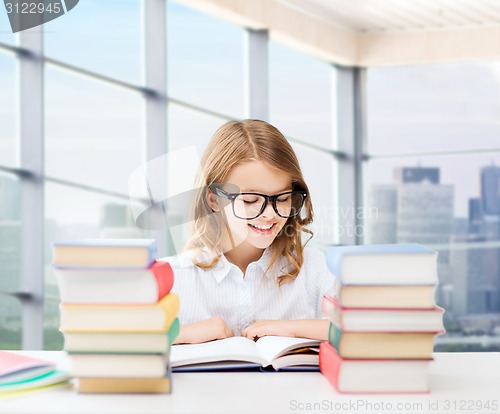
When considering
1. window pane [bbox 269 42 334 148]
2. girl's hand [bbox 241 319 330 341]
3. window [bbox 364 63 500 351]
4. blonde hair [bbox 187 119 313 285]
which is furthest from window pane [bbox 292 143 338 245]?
girl's hand [bbox 241 319 330 341]

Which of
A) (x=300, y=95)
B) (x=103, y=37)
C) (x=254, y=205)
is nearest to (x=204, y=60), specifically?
(x=103, y=37)

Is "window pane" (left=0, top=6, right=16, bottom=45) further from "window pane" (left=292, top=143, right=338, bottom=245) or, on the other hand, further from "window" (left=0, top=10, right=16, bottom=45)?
"window pane" (left=292, top=143, right=338, bottom=245)

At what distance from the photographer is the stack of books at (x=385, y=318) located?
3.84 ft

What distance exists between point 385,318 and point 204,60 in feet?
15.0

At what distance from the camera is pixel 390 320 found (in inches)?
46.3

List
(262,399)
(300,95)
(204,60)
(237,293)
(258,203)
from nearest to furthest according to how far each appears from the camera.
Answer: (262,399) → (258,203) → (237,293) → (204,60) → (300,95)

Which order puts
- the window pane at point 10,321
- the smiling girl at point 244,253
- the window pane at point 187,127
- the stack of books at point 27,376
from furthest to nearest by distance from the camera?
the window pane at point 187,127, the window pane at point 10,321, the smiling girl at point 244,253, the stack of books at point 27,376

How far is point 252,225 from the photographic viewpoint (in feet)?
6.08

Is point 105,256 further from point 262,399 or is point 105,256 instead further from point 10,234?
point 10,234

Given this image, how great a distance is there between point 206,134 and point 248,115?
57 cm

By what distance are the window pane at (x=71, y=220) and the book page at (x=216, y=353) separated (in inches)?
124

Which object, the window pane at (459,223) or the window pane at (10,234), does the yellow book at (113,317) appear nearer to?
the window pane at (10,234)

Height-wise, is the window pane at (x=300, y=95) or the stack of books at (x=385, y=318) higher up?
the window pane at (x=300, y=95)

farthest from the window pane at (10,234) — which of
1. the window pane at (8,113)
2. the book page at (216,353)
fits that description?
the book page at (216,353)
